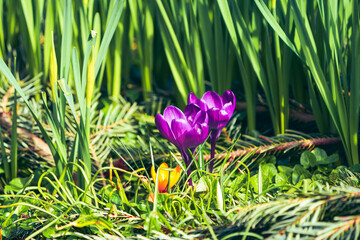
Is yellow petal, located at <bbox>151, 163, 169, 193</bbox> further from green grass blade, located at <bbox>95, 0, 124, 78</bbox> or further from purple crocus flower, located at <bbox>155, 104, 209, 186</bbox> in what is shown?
green grass blade, located at <bbox>95, 0, 124, 78</bbox>

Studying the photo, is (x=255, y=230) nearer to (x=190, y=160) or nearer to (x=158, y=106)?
(x=190, y=160)

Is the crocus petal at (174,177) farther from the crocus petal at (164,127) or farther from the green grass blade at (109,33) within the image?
the green grass blade at (109,33)

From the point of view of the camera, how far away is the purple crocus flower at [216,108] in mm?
650

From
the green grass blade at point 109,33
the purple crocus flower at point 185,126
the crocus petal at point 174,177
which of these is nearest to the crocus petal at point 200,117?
the purple crocus flower at point 185,126

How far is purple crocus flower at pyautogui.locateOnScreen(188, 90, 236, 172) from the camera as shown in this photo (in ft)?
2.13

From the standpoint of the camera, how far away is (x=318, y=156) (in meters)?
0.84

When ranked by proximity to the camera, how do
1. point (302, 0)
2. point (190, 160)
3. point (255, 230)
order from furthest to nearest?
point (302, 0) < point (190, 160) < point (255, 230)

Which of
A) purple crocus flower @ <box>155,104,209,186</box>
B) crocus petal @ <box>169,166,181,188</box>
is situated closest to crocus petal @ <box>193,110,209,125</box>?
purple crocus flower @ <box>155,104,209,186</box>

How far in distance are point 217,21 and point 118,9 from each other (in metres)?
0.35

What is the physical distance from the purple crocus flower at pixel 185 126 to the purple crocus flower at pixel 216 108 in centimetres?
3

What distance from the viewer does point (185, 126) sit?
1.97ft

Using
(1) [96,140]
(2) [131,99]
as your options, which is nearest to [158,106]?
(2) [131,99]

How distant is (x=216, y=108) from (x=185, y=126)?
8cm

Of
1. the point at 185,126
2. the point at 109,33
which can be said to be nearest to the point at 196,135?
the point at 185,126
